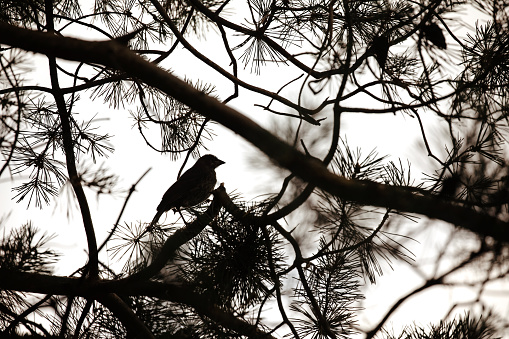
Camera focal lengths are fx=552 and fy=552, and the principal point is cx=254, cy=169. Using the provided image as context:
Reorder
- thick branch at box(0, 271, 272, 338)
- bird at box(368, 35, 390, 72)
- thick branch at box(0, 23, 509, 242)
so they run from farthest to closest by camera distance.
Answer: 1. bird at box(368, 35, 390, 72)
2. thick branch at box(0, 271, 272, 338)
3. thick branch at box(0, 23, 509, 242)

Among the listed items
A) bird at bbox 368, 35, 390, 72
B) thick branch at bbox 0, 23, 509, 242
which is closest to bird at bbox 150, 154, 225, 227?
bird at bbox 368, 35, 390, 72

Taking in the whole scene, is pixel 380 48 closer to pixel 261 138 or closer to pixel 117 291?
pixel 261 138

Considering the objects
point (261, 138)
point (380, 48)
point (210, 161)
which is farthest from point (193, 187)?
point (261, 138)

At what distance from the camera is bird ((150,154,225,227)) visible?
4520 millimetres

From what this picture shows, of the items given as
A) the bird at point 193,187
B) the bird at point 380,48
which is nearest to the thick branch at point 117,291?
the bird at point 380,48

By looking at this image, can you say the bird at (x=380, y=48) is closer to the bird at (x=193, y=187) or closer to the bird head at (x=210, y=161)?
the bird at (x=193, y=187)

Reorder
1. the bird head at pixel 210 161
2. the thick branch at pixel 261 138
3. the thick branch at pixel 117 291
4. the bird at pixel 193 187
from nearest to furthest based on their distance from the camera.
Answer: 1. the thick branch at pixel 261 138
2. the thick branch at pixel 117 291
3. the bird at pixel 193 187
4. the bird head at pixel 210 161

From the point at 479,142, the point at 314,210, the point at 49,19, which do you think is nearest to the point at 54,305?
the point at 314,210

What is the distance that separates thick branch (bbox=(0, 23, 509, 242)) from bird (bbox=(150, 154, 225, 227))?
107 inches

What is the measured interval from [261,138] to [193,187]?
322 centimetres

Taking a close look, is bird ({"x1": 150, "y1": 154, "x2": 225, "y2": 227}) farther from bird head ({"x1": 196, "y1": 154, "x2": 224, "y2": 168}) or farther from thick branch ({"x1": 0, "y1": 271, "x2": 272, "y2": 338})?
thick branch ({"x1": 0, "y1": 271, "x2": 272, "y2": 338})

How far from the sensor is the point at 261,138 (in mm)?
1623

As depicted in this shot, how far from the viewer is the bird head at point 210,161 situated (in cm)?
512

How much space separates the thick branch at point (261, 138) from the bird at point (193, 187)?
2.71 m
